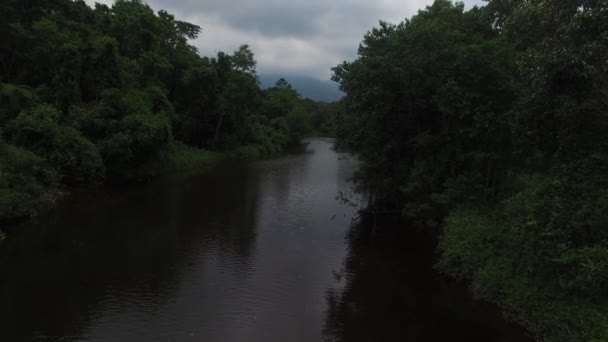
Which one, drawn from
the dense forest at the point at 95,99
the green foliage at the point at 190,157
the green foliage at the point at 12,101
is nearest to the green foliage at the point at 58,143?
the dense forest at the point at 95,99

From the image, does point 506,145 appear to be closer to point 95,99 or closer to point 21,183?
point 21,183

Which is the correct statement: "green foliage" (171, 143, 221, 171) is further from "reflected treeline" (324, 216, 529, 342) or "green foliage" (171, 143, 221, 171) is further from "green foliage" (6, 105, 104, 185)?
"reflected treeline" (324, 216, 529, 342)

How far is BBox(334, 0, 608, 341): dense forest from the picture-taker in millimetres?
12344

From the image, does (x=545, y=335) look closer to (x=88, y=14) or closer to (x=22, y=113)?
(x=22, y=113)

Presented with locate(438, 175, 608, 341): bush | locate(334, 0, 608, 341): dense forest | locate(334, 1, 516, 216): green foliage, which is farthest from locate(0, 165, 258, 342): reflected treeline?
locate(438, 175, 608, 341): bush

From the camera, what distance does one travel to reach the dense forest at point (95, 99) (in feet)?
89.9

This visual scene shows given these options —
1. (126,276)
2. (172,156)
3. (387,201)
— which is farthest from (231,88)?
(126,276)

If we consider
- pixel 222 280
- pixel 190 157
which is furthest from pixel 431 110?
pixel 190 157

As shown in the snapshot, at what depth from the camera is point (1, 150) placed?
24125 mm

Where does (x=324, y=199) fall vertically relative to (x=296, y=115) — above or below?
below

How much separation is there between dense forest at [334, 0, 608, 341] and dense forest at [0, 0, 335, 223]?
8048 millimetres

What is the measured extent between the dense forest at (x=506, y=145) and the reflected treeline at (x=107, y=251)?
8925mm

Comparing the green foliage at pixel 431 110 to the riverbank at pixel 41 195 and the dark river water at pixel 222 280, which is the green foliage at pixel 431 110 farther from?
the riverbank at pixel 41 195

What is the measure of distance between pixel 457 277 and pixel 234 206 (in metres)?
16.1
